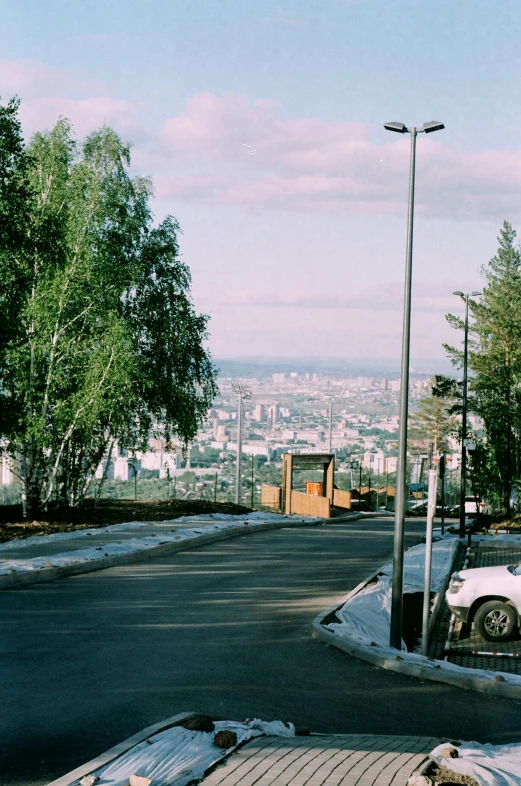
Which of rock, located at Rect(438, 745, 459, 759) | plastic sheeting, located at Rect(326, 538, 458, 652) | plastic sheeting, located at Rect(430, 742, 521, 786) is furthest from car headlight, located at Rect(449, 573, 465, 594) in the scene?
rock, located at Rect(438, 745, 459, 759)

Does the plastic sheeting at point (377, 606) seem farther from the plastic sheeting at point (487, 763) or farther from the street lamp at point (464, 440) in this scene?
the street lamp at point (464, 440)

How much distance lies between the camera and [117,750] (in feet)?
22.1

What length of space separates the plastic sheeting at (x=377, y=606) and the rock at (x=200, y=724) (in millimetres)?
4678

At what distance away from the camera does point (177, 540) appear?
23.0 m

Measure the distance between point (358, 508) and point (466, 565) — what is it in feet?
117

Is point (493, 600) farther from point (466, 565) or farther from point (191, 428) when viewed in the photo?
point (191, 428)

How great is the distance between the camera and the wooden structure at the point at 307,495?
44781 mm

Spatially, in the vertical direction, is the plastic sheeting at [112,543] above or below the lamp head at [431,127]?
below

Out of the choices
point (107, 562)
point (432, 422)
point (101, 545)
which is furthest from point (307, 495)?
point (432, 422)

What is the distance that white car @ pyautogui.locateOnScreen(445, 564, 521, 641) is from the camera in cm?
1482

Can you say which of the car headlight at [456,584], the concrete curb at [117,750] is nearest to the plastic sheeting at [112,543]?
the car headlight at [456,584]

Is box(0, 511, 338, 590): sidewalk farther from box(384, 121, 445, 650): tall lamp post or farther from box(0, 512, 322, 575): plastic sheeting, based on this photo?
box(384, 121, 445, 650): tall lamp post

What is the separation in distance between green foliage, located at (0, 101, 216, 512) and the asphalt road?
30.9ft

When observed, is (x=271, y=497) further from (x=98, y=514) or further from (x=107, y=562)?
(x=107, y=562)
